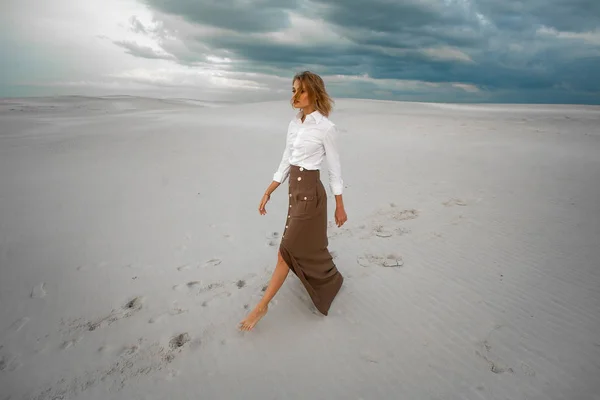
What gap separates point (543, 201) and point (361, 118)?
1323 cm

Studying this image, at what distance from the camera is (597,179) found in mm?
7242

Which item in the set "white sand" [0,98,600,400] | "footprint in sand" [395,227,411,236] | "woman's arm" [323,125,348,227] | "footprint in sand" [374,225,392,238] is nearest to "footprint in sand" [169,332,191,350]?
"white sand" [0,98,600,400]

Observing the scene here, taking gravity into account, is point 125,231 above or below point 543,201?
below

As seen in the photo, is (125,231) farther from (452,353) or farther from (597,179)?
(597,179)

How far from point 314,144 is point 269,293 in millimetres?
1344

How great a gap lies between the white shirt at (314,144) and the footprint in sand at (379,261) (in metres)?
1.66

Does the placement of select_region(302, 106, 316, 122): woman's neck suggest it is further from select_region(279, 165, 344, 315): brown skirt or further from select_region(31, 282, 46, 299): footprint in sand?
select_region(31, 282, 46, 299): footprint in sand

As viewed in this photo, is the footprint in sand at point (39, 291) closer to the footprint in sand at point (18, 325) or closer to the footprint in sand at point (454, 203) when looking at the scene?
the footprint in sand at point (18, 325)

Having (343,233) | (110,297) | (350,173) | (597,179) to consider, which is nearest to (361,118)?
(350,173)

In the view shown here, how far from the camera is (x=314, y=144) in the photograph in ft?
9.33

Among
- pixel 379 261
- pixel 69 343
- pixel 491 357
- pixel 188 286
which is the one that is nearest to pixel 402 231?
pixel 379 261

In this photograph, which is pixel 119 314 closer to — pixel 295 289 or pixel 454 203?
pixel 295 289

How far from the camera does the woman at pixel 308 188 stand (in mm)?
2807

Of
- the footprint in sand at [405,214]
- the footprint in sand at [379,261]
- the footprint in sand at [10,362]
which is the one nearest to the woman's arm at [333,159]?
the footprint in sand at [379,261]
